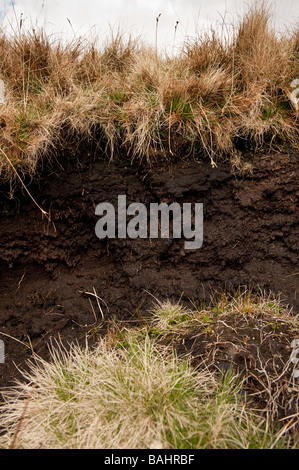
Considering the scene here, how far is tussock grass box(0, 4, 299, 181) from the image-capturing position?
3.61 metres

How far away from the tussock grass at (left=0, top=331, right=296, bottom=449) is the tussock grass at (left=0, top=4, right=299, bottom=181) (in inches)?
76.5

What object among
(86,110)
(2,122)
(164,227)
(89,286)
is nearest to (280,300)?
(164,227)

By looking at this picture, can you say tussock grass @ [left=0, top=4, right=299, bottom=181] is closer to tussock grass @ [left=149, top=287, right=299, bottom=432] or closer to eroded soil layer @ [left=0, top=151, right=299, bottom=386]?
eroded soil layer @ [left=0, top=151, right=299, bottom=386]

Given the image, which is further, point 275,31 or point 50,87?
point 275,31

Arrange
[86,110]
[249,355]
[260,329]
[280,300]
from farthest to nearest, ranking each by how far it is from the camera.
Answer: [86,110] → [280,300] → [260,329] → [249,355]

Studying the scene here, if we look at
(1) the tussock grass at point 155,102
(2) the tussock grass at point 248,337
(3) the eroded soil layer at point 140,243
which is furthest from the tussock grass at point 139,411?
(1) the tussock grass at point 155,102

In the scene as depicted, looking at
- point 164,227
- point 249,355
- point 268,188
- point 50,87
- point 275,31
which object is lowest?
point 249,355

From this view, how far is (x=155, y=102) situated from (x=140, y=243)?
1364 mm

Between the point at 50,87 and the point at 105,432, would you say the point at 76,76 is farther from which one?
the point at 105,432

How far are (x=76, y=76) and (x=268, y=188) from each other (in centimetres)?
241

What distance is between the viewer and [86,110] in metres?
3.66

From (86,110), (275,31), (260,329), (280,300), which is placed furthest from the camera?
(275,31)

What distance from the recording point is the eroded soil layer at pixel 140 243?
360 cm

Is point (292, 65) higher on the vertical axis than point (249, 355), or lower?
higher
